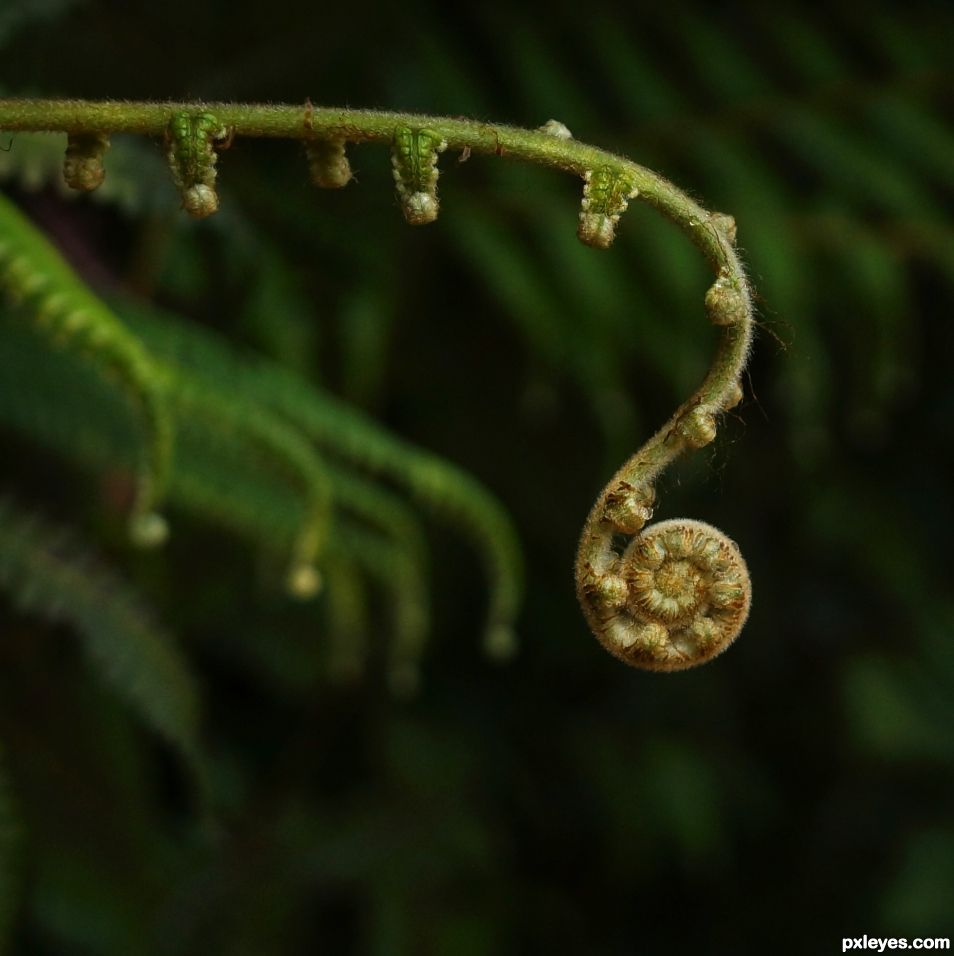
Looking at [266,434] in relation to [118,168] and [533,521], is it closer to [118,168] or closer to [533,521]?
[118,168]

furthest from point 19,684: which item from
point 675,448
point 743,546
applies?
point 743,546

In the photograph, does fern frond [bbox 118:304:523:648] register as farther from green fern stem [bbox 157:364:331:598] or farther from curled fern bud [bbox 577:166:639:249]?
curled fern bud [bbox 577:166:639:249]

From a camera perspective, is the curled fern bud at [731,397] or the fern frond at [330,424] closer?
the curled fern bud at [731,397]

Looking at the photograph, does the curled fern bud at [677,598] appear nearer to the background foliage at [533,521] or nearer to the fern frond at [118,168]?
the fern frond at [118,168]

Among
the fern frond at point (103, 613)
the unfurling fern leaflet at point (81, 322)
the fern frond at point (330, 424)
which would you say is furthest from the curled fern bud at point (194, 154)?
the fern frond at point (103, 613)

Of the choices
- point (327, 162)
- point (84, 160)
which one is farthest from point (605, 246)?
point (84, 160)

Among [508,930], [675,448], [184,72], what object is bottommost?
[508,930]

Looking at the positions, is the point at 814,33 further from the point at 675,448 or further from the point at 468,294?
the point at 675,448
